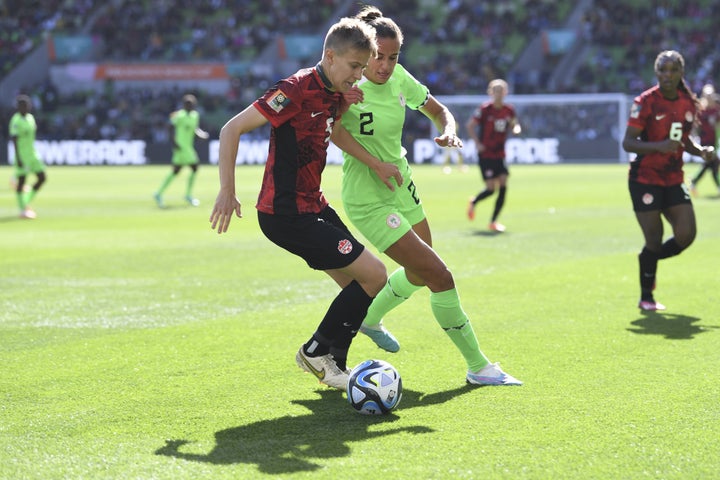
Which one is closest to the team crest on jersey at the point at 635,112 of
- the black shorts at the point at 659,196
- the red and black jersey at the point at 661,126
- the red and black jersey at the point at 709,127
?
the red and black jersey at the point at 661,126

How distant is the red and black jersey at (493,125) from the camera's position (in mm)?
16875

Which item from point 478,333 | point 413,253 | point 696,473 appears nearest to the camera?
point 696,473

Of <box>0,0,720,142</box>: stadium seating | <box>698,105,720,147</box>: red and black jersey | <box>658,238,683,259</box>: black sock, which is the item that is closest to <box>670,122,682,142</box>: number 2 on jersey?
<box>658,238,683,259</box>: black sock

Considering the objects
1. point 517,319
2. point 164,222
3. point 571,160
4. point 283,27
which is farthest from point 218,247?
point 283,27

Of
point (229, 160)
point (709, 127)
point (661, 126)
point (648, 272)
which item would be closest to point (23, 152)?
point (709, 127)

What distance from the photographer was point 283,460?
4.71 meters

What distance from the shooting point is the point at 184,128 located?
2355 cm

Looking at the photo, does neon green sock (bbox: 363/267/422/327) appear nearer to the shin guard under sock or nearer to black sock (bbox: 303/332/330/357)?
black sock (bbox: 303/332/330/357)

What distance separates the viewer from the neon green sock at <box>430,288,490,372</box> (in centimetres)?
620

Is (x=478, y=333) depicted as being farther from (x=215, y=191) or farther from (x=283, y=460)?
(x=215, y=191)

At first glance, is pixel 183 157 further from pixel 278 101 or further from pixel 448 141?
pixel 278 101

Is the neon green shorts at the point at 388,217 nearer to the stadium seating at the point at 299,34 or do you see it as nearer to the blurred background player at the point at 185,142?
the blurred background player at the point at 185,142

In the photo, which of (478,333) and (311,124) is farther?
(478,333)

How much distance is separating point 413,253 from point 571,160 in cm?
3662
